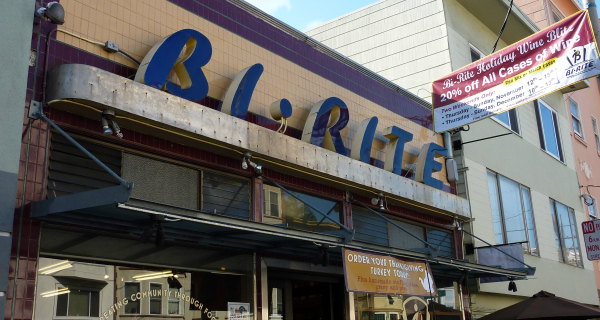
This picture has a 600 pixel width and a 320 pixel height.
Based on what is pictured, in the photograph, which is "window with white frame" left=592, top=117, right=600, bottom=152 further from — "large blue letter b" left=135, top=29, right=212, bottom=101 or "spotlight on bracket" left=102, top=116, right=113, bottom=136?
"spotlight on bracket" left=102, top=116, right=113, bottom=136

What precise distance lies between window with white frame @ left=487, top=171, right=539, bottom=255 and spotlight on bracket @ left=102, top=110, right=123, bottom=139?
1159 centimetres

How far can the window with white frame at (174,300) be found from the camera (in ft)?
26.6

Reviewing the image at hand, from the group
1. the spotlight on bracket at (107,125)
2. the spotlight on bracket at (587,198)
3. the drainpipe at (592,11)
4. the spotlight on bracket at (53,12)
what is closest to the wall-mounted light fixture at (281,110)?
the spotlight on bracket at (107,125)

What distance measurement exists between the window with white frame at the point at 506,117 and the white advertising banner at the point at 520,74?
6.39 m

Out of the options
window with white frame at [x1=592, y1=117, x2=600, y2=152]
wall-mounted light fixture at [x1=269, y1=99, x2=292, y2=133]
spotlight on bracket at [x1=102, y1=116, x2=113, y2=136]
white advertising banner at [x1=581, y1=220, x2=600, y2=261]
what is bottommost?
white advertising banner at [x1=581, y1=220, x2=600, y2=261]

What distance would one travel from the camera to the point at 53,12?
281 inches

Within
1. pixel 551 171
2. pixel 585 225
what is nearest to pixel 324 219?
pixel 585 225

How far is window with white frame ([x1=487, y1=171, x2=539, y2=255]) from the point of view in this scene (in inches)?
649

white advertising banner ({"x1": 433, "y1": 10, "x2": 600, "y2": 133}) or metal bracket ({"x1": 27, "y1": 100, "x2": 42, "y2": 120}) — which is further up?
white advertising banner ({"x1": 433, "y1": 10, "x2": 600, "y2": 133})

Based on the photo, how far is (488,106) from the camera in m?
11.2

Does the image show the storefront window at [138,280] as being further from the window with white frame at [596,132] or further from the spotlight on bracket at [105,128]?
the window with white frame at [596,132]

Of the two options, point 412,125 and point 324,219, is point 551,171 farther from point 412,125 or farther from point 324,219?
point 324,219

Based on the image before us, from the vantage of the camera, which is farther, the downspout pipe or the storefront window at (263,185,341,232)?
the downspout pipe

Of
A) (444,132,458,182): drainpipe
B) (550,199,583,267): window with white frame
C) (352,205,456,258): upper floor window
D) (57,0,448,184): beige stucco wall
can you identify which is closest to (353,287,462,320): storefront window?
(352,205,456,258): upper floor window
